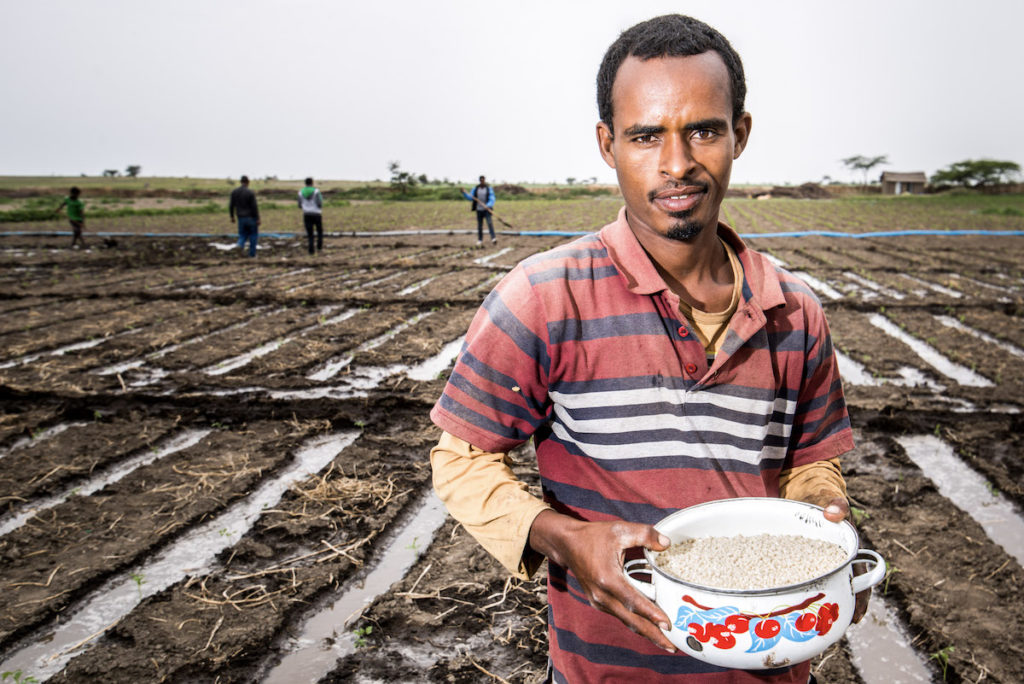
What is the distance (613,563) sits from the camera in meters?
0.97

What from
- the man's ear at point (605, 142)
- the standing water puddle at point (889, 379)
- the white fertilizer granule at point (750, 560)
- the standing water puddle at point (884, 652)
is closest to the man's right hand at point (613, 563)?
the white fertilizer granule at point (750, 560)

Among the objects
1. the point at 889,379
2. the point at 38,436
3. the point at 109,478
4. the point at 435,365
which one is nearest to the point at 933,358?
the point at 889,379

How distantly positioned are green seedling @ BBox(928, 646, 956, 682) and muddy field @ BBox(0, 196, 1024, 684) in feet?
0.05

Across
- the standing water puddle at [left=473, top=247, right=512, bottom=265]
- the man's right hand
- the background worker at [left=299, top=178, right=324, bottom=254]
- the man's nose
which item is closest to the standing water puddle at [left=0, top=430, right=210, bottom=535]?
the man's right hand

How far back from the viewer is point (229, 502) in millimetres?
3621

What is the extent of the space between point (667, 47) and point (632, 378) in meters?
0.56

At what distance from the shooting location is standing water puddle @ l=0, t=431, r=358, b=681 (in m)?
2.50

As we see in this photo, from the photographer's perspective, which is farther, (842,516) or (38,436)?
(38,436)

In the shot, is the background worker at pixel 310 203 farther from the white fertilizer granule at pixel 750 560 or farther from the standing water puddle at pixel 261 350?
the white fertilizer granule at pixel 750 560

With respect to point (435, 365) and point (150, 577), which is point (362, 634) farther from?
point (435, 365)

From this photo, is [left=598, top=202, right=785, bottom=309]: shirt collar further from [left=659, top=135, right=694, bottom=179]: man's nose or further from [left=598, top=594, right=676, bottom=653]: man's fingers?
[left=598, top=594, right=676, bottom=653]: man's fingers

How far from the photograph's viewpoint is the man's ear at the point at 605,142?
129 centimetres

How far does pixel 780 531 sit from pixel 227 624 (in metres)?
2.30

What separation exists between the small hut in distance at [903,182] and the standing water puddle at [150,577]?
69.4 meters
